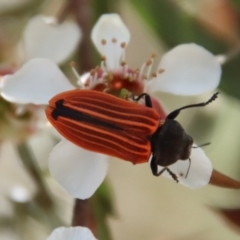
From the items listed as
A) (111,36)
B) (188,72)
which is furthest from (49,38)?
(188,72)

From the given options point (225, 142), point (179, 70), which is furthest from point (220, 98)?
point (179, 70)

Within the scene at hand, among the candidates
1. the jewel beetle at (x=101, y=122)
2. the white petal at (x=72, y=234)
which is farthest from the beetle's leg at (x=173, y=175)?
the white petal at (x=72, y=234)

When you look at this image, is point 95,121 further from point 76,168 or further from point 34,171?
point 34,171

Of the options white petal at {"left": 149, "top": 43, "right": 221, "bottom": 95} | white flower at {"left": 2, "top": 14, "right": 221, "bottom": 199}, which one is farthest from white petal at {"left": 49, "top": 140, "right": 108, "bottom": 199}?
white petal at {"left": 149, "top": 43, "right": 221, "bottom": 95}

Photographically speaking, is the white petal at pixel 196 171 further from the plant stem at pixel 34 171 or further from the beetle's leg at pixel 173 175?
the plant stem at pixel 34 171

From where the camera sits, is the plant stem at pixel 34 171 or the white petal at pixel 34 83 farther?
the plant stem at pixel 34 171

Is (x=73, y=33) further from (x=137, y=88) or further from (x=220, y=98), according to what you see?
(x=220, y=98)

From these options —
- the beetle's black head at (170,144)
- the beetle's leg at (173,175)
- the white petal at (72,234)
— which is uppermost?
the white petal at (72,234)
